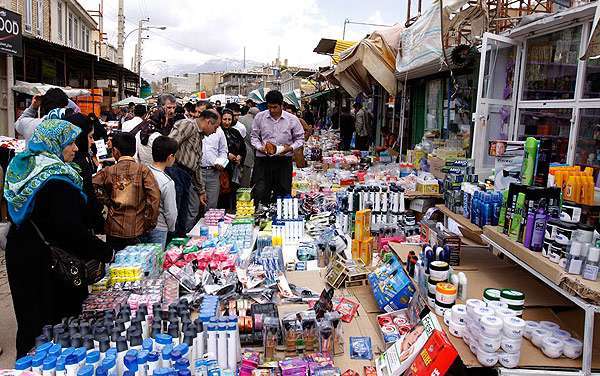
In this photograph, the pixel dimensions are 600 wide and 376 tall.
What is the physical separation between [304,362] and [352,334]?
62 cm

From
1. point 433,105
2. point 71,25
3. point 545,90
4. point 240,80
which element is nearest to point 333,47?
point 433,105

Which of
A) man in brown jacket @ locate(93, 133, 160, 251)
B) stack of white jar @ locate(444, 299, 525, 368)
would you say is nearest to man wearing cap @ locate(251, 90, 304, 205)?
man in brown jacket @ locate(93, 133, 160, 251)

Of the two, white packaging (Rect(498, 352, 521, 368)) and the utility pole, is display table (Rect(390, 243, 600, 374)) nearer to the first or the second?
white packaging (Rect(498, 352, 521, 368))

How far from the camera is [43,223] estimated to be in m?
2.95

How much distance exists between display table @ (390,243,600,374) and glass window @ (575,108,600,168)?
1498 millimetres

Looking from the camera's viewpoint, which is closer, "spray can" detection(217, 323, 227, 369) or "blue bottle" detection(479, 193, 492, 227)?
"spray can" detection(217, 323, 227, 369)

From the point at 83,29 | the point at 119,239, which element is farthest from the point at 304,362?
the point at 83,29

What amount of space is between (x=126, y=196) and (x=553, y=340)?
10.3 feet

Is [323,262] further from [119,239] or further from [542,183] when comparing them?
[542,183]

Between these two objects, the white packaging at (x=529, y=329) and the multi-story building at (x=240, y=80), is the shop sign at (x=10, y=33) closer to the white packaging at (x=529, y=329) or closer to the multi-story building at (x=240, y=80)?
the white packaging at (x=529, y=329)

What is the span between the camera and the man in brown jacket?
3.82 metres

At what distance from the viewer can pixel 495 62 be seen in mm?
5355

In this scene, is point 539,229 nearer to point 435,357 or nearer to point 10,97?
point 435,357

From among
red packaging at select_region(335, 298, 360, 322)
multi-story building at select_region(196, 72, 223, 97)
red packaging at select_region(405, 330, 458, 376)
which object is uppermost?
multi-story building at select_region(196, 72, 223, 97)
